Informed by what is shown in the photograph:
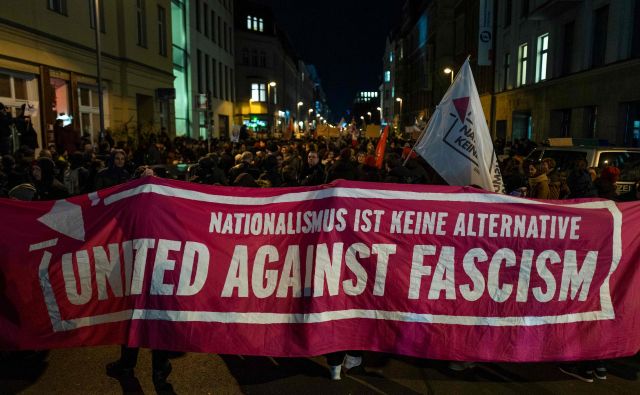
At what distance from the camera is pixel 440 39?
173ft

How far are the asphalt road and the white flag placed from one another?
6.84 ft

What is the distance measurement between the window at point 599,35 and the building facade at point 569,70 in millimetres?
35

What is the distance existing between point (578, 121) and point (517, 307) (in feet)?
63.4

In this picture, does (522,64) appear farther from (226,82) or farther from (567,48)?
(226,82)

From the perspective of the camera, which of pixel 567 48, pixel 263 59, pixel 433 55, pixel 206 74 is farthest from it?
pixel 263 59

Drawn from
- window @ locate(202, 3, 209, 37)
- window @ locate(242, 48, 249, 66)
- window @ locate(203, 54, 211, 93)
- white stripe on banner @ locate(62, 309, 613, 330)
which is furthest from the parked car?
window @ locate(242, 48, 249, 66)

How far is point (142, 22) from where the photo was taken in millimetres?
23219

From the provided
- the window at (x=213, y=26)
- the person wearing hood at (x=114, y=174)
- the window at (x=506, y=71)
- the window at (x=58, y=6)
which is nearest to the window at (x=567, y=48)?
the window at (x=506, y=71)

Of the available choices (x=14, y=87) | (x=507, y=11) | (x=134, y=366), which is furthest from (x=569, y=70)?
(x=134, y=366)

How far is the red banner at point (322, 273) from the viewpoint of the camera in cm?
432

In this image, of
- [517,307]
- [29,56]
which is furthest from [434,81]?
[517,307]

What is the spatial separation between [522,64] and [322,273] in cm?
2747

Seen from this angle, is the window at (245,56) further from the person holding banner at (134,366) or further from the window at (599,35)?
the person holding banner at (134,366)

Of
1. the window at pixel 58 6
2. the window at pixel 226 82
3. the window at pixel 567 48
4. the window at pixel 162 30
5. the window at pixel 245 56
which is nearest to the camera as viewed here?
the window at pixel 58 6
